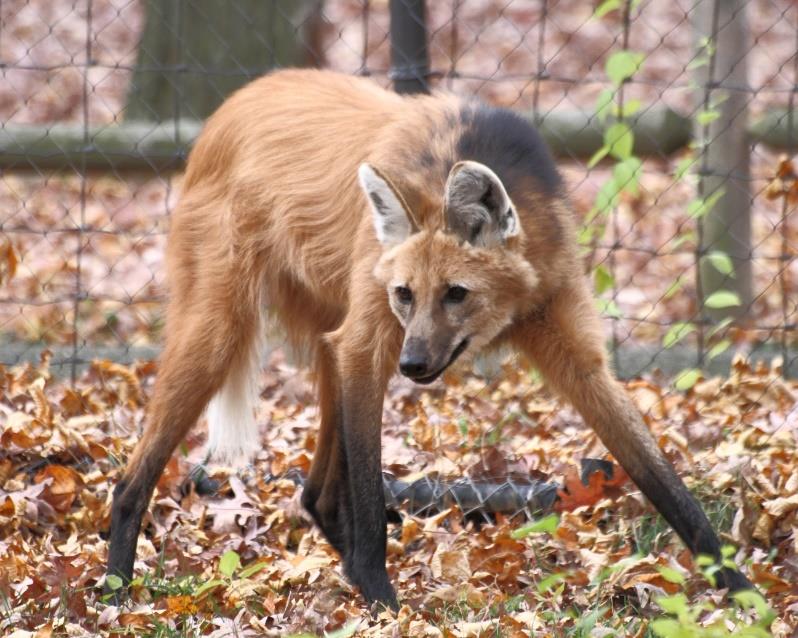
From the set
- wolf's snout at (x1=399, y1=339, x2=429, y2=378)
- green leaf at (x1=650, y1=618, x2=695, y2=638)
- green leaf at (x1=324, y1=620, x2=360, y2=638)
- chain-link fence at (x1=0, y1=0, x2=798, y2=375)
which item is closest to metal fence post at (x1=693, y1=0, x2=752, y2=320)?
chain-link fence at (x1=0, y1=0, x2=798, y2=375)

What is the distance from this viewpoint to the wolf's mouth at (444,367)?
3271 mm

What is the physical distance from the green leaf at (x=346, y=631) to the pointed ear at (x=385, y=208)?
111 centimetres

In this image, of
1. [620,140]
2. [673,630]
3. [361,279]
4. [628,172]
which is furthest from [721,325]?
[673,630]

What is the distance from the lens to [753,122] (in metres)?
5.07

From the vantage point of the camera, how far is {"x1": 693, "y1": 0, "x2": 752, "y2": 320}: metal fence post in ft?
15.6

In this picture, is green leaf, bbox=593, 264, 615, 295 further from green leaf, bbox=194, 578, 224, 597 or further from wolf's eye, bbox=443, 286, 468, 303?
green leaf, bbox=194, 578, 224, 597

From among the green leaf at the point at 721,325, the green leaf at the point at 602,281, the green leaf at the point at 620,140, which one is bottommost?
the green leaf at the point at 721,325

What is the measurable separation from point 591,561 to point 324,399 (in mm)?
1201

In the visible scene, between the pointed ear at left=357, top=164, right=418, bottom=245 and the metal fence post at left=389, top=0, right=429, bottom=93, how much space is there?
4.65ft

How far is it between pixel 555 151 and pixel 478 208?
2226mm

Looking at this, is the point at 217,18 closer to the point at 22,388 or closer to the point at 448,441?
the point at 22,388

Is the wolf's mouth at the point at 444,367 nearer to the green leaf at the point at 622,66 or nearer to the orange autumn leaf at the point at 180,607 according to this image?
the orange autumn leaf at the point at 180,607

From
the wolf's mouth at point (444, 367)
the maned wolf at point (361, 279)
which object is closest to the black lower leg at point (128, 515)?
the maned wolf at point (361, 279)

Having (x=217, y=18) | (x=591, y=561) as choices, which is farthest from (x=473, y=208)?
(x=217, y=18)
